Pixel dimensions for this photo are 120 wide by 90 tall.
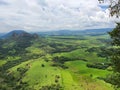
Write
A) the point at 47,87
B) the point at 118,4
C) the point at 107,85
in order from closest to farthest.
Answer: the point at 118,4 → the point at 107,85 → the point at 47,87

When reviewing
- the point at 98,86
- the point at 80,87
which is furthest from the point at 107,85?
the point at 80,87

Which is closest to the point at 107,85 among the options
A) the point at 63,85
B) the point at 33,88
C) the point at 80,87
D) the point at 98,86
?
the point at 98,86

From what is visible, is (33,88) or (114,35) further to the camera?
(33,88)

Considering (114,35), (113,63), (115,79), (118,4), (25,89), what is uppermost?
(118,4)

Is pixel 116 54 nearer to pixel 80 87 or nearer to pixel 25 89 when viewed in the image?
pixel 80 87

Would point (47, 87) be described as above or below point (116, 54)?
below

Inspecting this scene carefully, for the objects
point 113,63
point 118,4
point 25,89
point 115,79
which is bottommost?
point 25,89

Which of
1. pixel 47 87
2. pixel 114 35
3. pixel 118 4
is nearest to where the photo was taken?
pixel 118 4

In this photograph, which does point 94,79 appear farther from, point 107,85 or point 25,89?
point 25,89

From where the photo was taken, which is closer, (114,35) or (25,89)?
(114,35)
